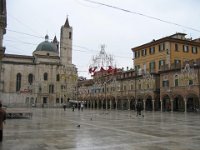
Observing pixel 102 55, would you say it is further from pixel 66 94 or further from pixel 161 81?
pixel 66 94

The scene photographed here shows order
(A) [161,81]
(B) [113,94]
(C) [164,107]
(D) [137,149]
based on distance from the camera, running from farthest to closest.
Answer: (B) [113,94]
(C) [164,107]
(A) [161,81]
(D) [137,149]

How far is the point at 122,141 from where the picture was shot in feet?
35.9

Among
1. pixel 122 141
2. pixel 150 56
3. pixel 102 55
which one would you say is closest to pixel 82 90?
pixel 150 56

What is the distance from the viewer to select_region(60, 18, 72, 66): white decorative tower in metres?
100

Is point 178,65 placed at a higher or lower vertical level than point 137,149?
higher

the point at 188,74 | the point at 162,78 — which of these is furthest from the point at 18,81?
the point at 188,74

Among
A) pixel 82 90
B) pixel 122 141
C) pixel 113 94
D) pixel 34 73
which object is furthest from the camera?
pixel 34 73

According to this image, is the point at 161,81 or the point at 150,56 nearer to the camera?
the point at 161,81

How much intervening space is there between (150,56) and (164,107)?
10.8 metres

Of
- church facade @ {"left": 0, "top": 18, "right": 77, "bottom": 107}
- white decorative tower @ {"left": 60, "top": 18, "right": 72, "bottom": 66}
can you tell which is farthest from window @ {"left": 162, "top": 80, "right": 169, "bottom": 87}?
white decorative tower @ {"left": 60, "top": 18, "right": 72, "bottom": 66}

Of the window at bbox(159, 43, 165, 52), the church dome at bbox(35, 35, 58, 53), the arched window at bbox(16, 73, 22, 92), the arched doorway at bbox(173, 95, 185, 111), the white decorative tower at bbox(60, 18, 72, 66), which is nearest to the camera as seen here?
the arched doorway at bbox(173, 95, 185, 111)

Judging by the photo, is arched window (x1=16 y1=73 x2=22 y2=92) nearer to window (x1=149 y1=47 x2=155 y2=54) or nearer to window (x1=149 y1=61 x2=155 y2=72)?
window (x1=149 y1=61 x2=155 y2=72)

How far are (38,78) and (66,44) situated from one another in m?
16.1

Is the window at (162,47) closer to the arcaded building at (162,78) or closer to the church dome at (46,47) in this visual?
the arcaded building at (162,78)
